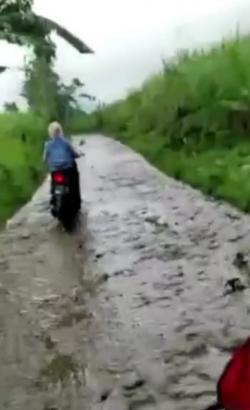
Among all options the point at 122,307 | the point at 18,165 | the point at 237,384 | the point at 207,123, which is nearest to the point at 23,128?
the point at 18,165

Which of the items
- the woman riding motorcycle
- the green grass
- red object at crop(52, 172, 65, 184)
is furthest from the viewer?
the green grass

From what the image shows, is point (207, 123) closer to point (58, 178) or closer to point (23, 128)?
point (58, 178)

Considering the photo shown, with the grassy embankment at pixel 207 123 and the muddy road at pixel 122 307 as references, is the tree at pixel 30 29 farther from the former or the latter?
the grassy embankment at pixel 207 123

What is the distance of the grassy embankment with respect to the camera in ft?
56.6

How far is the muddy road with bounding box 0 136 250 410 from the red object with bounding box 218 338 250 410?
3043 millimetres

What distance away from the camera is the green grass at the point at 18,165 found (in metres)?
19.0

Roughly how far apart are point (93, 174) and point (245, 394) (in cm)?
2150

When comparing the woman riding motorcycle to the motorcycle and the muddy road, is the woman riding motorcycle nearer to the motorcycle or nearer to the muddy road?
the motorcycle

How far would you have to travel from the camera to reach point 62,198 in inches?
606

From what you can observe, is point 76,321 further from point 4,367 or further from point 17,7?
point 17,7

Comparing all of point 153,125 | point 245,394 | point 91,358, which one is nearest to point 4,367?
point 91,358

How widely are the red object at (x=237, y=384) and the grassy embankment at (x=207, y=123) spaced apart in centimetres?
1081

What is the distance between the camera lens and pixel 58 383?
709 cm

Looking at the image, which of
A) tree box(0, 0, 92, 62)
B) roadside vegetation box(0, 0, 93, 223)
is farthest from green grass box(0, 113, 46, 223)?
tree box(0, 0, 92, 62)
